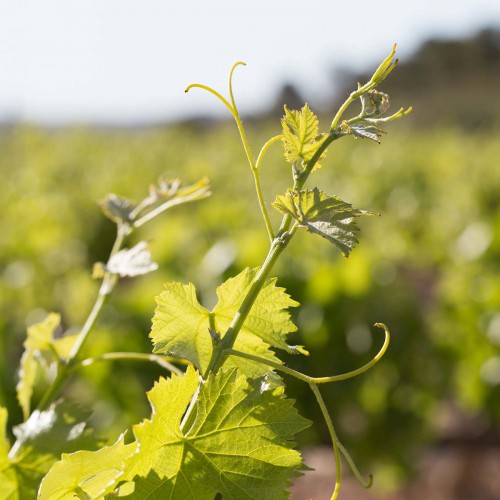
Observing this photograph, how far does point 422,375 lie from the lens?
156 inches

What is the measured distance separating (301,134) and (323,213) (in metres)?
0.05

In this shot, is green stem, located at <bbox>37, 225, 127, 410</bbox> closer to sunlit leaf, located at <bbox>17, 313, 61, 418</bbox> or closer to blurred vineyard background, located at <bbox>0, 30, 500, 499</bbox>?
sunlit leaf, located at <bbox>17, 313, 61, 418</bbox>

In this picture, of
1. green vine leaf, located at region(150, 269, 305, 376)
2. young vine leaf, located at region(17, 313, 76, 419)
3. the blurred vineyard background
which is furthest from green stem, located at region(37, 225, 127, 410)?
the blurred vineyard background

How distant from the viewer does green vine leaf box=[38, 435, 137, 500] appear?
44 cm

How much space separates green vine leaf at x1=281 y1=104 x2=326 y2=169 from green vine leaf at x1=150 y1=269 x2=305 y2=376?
3.2 inches

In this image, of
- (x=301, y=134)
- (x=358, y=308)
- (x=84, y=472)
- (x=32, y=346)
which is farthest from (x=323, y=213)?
(x=358, y=308)

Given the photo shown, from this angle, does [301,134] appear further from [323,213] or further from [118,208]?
[118,208]

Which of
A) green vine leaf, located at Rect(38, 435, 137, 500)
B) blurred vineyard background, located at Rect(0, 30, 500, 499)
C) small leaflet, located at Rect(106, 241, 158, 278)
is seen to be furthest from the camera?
blurred vineyard background, located at Rect(0, 30, 500, 499)

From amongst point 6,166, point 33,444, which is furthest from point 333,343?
point 6,166

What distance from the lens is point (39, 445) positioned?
1.83 ft

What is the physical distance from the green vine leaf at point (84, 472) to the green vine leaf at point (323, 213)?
16cm

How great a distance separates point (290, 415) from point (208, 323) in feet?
0.29

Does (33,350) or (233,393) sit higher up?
(233,393)

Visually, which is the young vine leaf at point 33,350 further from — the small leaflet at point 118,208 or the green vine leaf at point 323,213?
the green vine leaf at point 323,213
